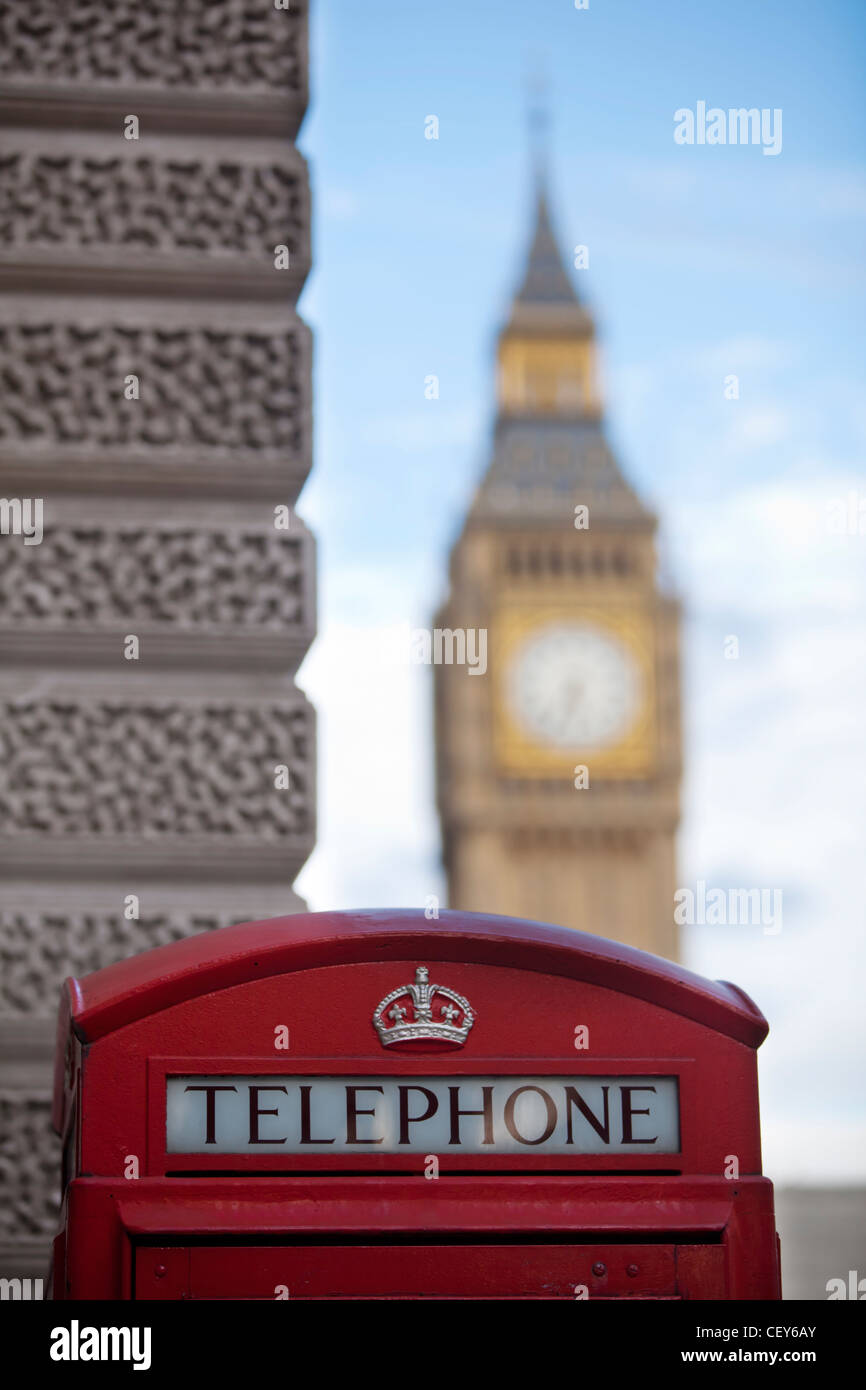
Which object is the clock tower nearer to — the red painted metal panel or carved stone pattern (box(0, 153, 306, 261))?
carved stone pattern (box(0, 153, 306, 261))

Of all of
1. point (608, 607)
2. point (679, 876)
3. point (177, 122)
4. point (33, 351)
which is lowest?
point (33, 351)

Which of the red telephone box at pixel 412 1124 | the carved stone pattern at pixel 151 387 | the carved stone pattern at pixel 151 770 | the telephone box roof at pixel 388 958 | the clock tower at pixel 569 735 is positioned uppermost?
the clock tower at pixel 569 735

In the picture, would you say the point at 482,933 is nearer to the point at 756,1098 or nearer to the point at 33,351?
the point at 756,1098

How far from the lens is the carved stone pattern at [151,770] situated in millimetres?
4363

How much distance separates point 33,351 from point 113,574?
526 millimetres

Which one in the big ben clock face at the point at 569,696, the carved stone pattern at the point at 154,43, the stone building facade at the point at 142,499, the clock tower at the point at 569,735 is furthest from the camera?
the big ben clock face at the point at 569,696

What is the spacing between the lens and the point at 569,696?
218 feet

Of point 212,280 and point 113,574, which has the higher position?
point 212,280

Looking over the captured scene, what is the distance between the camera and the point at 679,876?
218 ft

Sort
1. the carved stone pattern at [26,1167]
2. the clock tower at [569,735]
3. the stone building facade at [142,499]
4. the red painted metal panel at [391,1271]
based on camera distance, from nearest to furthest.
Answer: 1. the red painted metal panel at [391,1271]
2. the carved stone pattern at [26,1167]
3. the stone building facade at [142,499]
4. the clock tower at [569,735]

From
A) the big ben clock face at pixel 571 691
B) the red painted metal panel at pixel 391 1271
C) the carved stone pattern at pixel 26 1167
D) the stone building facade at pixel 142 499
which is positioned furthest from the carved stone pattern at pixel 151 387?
the big ben clock face at pixel 571 691

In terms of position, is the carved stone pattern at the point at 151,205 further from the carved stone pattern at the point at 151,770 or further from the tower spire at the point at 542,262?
the tower spire at the point at 542,262

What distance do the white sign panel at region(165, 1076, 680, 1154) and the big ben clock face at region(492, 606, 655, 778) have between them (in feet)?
209

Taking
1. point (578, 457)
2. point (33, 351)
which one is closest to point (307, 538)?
point (33, 351)
